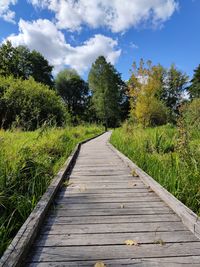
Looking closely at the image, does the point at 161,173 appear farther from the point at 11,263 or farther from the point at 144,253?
the point at 11,263

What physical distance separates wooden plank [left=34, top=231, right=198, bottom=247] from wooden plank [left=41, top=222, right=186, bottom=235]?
0.24 ft

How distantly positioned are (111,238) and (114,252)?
0.89ft

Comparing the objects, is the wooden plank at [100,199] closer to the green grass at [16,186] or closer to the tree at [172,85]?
the green grass at [16,186]

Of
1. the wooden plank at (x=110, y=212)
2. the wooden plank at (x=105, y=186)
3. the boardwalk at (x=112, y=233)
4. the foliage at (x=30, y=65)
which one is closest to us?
the boardwalk at (x=112, y=233)

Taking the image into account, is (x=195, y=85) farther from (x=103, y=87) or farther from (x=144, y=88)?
(x=144, y=88)

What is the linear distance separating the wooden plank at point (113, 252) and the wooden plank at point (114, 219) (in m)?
0.59

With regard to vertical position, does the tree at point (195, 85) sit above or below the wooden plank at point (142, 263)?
above

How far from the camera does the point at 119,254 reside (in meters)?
2.24

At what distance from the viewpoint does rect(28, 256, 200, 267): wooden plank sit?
2.07m

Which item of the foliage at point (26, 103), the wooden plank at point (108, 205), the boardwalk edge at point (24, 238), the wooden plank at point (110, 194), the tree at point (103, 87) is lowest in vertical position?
the wooden plank at point (110, 194)

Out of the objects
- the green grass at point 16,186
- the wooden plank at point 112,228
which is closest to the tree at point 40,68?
the green grass at point 16,186

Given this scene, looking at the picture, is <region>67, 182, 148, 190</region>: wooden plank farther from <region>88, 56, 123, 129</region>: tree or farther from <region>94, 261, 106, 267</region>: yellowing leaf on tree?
<region>88, 56, 123, 129</region>: tree

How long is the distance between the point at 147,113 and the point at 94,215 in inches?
878

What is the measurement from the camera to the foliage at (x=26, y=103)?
1488 centimetres
